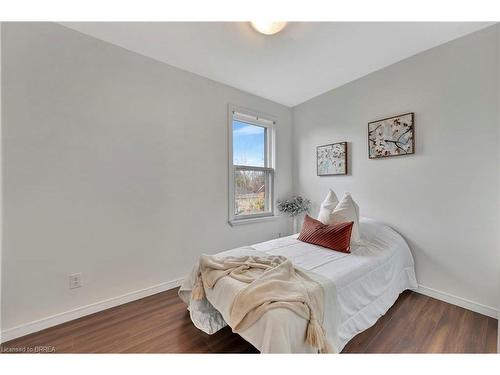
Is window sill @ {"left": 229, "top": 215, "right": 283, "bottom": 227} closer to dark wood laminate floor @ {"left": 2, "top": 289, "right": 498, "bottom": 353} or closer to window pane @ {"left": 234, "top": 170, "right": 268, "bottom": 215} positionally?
window pane @ {"left": 234, "top": 170, "right": 268, "bottom": 215}

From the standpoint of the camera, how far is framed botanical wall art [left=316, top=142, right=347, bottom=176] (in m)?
2.74

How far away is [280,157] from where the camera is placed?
335 cm

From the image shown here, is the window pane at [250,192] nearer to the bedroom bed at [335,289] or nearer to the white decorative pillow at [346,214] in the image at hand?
the bedroom bed at [335,289]

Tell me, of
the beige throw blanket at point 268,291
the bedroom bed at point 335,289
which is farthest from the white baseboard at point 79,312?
the beige throw blanket at point 268,291

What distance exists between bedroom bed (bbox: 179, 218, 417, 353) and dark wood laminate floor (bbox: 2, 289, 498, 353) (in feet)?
0.32

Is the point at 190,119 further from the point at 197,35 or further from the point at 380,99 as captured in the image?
the point at 380,99

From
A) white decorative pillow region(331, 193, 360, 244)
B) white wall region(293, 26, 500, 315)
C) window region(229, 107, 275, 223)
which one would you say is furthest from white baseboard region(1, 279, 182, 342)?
white wall region(293, 26, 500, 315)

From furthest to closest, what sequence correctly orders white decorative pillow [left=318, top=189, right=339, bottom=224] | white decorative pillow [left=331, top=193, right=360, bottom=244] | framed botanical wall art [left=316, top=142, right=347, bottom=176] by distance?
framed botanical wall art [left=316, top=142, right=347, bottom=176]
white decorative pillow [left=318, top=189, right=339, bottom=224]
white decorative pillow [left=331, top=193, right=360, bottom=244]

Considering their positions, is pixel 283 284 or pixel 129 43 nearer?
pixel 283 284

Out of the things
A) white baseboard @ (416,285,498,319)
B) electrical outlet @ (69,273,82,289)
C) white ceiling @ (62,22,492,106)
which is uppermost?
→ white ceiling @ (62,22,492,106)

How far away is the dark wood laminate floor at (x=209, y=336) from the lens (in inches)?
55.0

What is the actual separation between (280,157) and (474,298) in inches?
102
